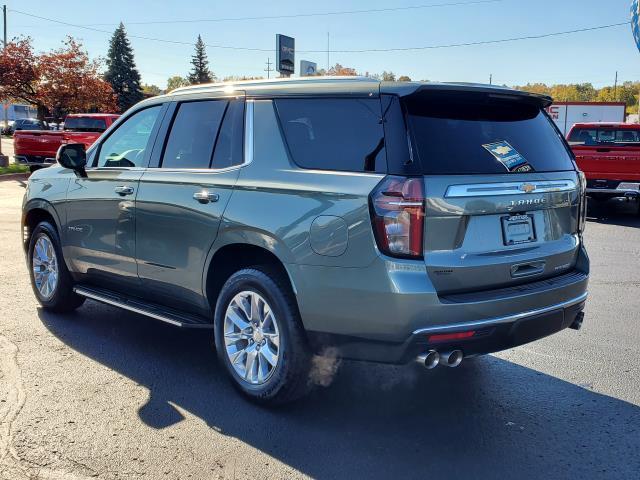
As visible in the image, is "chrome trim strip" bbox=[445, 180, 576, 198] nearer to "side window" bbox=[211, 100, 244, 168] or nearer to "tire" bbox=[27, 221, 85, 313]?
"side window" bbox=[211, 100, 244, 168]


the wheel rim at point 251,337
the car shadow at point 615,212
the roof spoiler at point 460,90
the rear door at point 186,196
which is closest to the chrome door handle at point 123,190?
the rear door at point 186,196

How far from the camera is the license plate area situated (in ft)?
12.0

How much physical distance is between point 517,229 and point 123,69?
261ft

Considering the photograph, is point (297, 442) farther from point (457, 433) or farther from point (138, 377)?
point (138, 377)

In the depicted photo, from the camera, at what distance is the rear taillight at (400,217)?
3.34m

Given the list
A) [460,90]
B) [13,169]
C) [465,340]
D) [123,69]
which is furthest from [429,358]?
[123,69]

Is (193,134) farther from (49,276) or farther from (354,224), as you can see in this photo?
(49,276)

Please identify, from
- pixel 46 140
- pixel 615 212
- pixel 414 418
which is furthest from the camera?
pixel 46 140

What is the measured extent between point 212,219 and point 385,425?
1.68 metres

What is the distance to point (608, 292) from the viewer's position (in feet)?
23.7

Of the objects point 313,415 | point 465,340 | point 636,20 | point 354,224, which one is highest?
point 636,20

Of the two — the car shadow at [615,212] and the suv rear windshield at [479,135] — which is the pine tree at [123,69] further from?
the suv rear windshield at [479,135]

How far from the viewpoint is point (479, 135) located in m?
3.76

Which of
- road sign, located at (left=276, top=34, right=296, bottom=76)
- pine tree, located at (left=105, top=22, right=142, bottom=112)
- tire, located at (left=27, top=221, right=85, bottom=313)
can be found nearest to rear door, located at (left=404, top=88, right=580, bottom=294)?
tire, located at (left=27, top=221, right=85, bottom=313)
